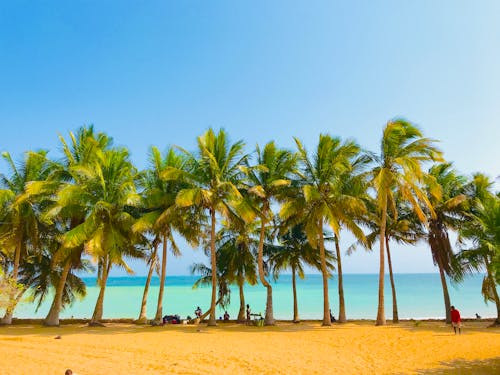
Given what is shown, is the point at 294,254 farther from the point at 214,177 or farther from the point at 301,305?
the point at 301,305

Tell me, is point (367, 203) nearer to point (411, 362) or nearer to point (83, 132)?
point (411, 362)

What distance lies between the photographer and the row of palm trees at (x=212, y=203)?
17.2 meters

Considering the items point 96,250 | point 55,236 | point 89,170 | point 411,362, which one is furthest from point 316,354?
point 55,236

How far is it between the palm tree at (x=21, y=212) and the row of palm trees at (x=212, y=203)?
0.18 ft

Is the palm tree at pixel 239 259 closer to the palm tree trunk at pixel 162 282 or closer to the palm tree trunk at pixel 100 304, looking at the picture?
the palm tree trunk at pixel 162 282

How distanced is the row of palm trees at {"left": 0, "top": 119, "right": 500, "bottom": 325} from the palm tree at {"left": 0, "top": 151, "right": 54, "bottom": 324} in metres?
0.05

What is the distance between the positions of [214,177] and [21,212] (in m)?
9.95

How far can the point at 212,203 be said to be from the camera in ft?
58.4

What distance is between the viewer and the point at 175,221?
18.4m

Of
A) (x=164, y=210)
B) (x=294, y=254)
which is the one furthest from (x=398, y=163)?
(x=164, y=210)

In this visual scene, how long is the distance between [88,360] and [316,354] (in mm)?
6349

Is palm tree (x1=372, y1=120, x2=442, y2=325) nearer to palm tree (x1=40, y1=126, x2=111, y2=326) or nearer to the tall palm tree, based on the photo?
the tall palm tree

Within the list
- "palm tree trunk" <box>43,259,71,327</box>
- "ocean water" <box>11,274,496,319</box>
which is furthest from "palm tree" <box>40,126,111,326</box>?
"ocean water" <box>11,274,496,319</box>

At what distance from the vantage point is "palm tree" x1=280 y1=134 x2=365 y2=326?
17.7m
